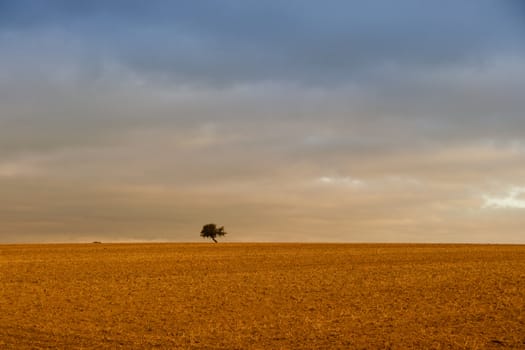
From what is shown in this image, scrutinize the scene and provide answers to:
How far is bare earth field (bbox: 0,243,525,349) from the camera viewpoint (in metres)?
20.2

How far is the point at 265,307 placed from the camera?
26609 mm

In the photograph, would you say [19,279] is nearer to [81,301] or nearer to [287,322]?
[81,301]

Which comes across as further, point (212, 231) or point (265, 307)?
point (212, 231)

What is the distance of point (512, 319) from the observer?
23.5 m

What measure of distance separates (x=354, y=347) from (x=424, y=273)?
21.1 meters

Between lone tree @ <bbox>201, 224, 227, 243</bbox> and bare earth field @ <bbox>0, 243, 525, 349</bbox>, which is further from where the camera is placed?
lone tree @ <bbox>201, 224, 227, 243</bbox>

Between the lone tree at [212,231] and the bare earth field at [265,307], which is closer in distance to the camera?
the bare earth field at [265,307]

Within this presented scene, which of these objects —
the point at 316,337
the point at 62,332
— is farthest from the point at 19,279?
the point at 316,337

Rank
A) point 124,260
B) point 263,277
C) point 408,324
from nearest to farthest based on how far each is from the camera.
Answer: point 408,324 → point 263,277 → point 124,260

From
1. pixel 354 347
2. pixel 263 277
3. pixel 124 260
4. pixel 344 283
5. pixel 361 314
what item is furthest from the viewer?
pixel 124 260

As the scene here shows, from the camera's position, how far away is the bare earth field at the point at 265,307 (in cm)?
2025

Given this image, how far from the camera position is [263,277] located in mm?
37344

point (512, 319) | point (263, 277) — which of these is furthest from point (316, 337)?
point (263, 277)

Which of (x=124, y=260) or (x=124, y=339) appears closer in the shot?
(x=124, y=339)
